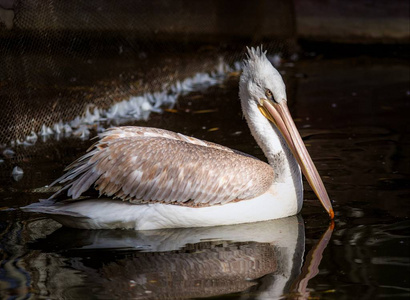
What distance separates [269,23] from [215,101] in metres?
2.30

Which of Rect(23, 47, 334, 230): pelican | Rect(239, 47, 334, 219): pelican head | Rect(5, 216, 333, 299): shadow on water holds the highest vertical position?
Rect(239, 47, 334, 219): pelican head

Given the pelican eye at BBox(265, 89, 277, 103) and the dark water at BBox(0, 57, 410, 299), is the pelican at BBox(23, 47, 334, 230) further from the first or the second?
the pelican eye at BBox(265, 89, 277, 103)

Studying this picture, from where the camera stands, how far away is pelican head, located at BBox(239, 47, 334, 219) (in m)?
4.50

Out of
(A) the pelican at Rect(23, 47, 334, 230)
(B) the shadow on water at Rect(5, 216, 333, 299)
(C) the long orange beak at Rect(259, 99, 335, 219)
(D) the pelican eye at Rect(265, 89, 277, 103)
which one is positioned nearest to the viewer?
(B) the shadow on water at Rect(5, 216, 333, 299)

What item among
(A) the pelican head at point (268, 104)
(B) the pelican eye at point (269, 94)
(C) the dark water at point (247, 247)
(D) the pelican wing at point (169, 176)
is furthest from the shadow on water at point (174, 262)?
(B) the pelican eye at point (269, 94)

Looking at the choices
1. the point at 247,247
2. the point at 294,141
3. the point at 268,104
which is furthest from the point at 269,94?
the point at 247,247

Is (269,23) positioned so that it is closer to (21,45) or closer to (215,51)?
(215,51)

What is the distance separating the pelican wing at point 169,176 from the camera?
14.0 ft

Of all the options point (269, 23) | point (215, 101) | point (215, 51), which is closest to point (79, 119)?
point (215, 101)

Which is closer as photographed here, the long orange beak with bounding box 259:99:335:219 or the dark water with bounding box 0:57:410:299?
the dark water with bounding box 0:57:410:299

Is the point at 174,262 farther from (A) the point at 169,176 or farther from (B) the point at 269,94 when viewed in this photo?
(B) the point at 269,94

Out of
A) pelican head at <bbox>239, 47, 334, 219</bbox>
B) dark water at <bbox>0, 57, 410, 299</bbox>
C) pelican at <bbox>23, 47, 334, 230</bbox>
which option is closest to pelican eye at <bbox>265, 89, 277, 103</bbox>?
pelican head at <bbox>239, 47, 334, 219</bbox>

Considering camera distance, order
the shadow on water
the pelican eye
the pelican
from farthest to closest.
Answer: the pelican eye < the pelican < the shadow on water

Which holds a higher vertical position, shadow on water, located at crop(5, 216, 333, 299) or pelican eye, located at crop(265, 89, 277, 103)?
pelican eye, located at crop(265, 89, 277, 103)
